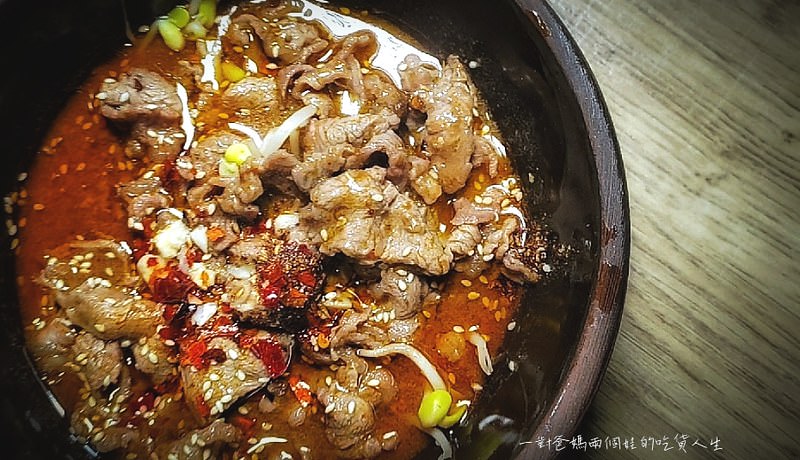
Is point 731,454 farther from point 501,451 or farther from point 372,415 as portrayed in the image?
point 372,415

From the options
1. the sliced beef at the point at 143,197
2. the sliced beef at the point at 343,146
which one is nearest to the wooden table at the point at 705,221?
the sliced beef at the point at 343,146

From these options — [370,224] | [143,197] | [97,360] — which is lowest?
[97,360]

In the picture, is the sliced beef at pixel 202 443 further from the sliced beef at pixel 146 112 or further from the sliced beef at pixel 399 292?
the sliced beef at pixel 146 112

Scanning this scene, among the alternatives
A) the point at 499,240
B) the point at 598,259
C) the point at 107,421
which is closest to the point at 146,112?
the point at 107,421

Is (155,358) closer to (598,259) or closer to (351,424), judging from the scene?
(351,424)

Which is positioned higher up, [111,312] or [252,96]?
[252,96]

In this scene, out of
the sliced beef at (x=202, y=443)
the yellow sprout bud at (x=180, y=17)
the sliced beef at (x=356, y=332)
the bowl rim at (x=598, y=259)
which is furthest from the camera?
the yellow sprout bud at (x=180, y=17)

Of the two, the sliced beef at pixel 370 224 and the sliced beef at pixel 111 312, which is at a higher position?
the sliced beef at pixel 370 224
